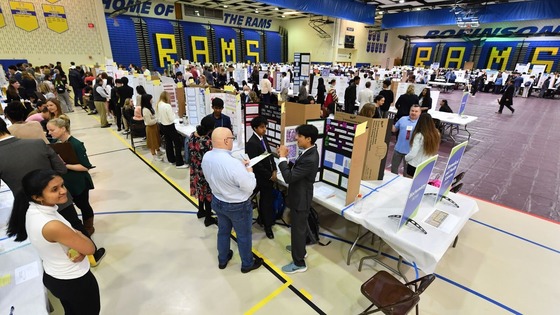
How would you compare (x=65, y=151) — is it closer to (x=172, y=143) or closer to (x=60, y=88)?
(x=172, y=143)

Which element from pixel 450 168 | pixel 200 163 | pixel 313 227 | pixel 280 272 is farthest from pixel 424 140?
pixel 200 163

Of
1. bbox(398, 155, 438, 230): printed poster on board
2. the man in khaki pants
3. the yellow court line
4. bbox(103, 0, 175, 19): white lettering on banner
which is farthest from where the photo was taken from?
bbox(103, 0, 175, 19): white lettering on banner

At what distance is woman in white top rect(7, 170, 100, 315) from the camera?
148cm

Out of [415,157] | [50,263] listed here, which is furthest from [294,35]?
[50,263]

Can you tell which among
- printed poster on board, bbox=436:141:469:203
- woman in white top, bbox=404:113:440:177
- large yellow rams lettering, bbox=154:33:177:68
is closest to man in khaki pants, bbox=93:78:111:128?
woman in white top, bbox=404:113:440:177

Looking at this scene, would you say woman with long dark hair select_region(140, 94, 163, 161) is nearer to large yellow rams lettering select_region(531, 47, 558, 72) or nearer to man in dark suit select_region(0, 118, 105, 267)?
man in dark suit select_region(0, 118, 105, 267)

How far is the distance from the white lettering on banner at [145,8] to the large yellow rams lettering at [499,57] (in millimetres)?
27564

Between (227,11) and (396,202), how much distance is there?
78.6ft

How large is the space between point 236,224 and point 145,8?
68.1 feet

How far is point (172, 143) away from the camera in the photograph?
18.9 feet

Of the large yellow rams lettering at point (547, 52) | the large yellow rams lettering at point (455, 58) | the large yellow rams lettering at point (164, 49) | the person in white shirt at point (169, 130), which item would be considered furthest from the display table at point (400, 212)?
the large yellow rams lettering at point (455, 58)

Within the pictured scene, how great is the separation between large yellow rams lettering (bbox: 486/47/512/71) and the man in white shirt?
30232 millimetres

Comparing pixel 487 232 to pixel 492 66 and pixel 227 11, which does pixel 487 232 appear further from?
pixel 492 66

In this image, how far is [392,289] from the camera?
2.26m
